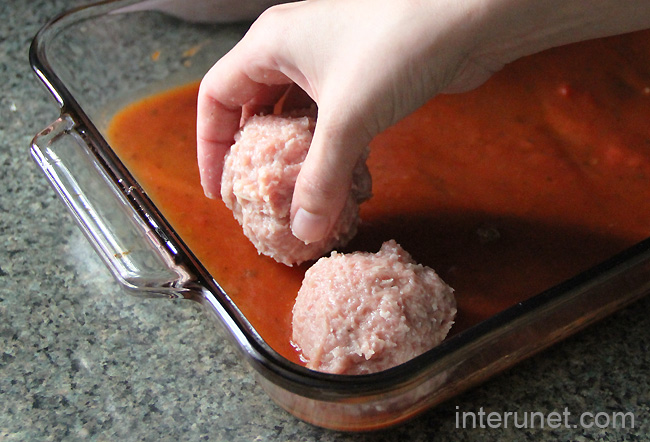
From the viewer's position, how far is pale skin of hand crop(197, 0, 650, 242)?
129 centimetres

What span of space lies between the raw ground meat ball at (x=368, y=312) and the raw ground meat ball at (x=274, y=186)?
0.32ft

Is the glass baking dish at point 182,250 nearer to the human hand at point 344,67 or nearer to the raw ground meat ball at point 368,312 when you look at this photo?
the raw ground meat ball at point 368,312

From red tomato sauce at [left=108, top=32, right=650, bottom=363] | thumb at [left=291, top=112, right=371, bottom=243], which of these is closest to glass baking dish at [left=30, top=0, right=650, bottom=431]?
red tomato sauce at [left=108, top=32, right=650, bottom=363]

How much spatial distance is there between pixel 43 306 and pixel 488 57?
1.07m

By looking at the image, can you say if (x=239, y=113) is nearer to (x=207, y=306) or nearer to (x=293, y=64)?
(x=293, y=64)

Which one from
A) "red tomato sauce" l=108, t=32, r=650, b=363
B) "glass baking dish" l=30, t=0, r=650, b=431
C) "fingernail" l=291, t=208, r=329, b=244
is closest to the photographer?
"glass baking dish" l=30, t=0, r=650, b=431

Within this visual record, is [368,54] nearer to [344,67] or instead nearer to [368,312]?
[344,67]

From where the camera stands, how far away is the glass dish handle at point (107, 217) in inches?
54.2

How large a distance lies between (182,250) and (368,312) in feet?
1.17

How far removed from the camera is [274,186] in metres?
1.50

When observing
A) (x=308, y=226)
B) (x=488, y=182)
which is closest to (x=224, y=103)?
(x=308, y=226)

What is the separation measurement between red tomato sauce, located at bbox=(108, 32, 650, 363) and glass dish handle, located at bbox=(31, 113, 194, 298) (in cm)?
23

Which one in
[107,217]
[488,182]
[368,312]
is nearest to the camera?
[368,312]

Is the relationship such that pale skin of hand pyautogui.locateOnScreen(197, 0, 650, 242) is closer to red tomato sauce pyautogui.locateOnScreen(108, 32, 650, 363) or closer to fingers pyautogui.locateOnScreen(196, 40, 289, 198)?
fingers pyautogui.locateOnScreen(196, 40, 289, 198)
